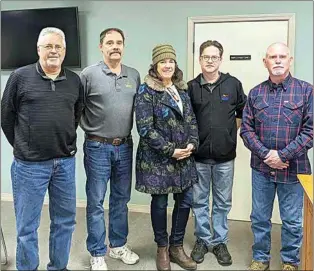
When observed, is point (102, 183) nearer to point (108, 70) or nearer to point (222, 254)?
point (108, 70)

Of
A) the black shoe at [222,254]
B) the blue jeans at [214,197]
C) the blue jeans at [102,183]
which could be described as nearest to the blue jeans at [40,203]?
the blue jeans at [102,183]

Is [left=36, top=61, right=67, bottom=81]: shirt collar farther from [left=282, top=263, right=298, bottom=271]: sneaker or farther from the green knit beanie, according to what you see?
[left=282, top=263, right=298, bottom=271]: sneaker

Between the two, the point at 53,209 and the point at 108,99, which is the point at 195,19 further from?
the point at 53,209

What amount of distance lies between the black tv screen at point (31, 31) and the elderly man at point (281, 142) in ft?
6.19

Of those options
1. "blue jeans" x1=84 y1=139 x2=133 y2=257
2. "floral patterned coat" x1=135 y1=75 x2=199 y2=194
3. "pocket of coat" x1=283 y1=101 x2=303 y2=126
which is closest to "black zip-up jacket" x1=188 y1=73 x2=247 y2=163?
"floral patterned coat" x1=135 y1=75 x2=199 y2=194

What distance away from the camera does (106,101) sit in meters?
2.42

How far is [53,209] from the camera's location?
2.28 metres

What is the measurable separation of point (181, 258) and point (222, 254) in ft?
1.00

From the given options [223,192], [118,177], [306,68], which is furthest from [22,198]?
[306,68]

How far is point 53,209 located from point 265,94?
1.46 m

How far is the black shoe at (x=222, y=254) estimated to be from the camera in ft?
8.71

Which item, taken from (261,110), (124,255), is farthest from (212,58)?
(124,255)

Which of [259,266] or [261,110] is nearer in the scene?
[261,110]

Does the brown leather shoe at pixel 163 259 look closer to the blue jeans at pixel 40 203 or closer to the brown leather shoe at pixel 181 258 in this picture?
the brown leather shoe at pixel 181 258
